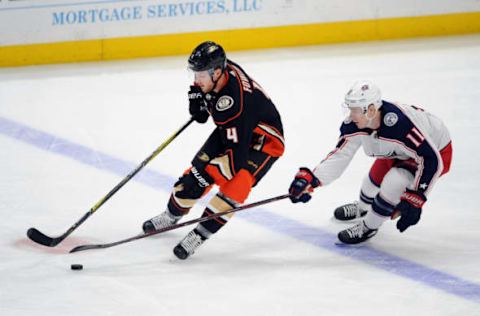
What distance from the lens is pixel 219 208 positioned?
13.6 ft

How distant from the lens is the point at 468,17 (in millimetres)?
8219

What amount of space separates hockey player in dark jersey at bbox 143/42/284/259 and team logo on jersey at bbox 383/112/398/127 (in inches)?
19.1

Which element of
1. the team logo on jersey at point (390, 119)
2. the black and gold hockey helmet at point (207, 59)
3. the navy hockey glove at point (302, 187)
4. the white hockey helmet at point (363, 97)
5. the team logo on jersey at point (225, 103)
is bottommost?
the navy hockey glove at point (302, 187)

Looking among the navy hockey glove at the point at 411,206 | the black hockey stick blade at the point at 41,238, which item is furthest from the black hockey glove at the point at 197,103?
the navy hockey glove at the point at 411,206

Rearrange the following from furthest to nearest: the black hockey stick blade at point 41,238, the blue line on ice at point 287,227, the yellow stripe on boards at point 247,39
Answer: the yellow stripe on boards at point 247,39, the black hockey stick blade at point 41,238, the blue line on ice at point 287,227

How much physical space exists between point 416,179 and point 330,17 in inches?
164

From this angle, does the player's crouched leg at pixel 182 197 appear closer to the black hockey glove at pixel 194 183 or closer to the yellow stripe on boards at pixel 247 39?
the black hockey glove at pixel 194 183

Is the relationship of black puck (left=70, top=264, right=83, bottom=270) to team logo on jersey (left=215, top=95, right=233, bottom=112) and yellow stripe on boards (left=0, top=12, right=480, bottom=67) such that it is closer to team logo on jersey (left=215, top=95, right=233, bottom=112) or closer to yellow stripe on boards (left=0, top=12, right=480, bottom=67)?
team logo on jersey (left=215, top=95, right=233, bottom=112)

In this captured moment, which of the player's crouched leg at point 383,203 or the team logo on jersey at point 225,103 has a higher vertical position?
the team logo on jersey at point 225,103

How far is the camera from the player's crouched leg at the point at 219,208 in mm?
4141

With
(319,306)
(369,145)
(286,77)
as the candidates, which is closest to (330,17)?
(286,77)

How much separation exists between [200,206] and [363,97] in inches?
49.4

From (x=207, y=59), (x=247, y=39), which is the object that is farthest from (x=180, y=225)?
(x=247, y=39)

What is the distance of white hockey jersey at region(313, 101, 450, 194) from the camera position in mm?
4035
